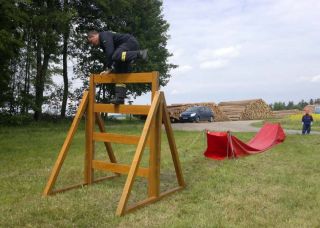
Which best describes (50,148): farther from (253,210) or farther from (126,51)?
(253,210)

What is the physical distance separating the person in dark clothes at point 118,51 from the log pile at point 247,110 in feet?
102

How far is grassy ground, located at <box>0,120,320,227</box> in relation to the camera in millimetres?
5359

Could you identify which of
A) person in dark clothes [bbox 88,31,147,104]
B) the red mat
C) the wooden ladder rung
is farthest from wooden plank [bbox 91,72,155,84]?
the red mat

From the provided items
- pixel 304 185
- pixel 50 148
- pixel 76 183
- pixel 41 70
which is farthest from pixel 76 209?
pixel 41 70

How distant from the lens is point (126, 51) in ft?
23.0

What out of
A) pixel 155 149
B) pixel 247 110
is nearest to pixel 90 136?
pixel 155 149

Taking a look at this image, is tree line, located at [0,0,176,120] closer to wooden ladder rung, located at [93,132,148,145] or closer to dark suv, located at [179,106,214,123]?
dark suv, located at [179,106,214,123]

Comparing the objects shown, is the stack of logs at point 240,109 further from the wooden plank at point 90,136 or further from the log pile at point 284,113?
the wooden plank at point 90,136

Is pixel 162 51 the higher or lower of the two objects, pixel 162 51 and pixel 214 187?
the higher

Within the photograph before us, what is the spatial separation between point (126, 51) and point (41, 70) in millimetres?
19800

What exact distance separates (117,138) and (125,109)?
508mm

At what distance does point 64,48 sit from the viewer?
28.0 m

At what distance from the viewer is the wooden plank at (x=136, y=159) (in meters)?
5.66

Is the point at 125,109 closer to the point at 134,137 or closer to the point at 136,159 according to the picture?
the point at 134,137
